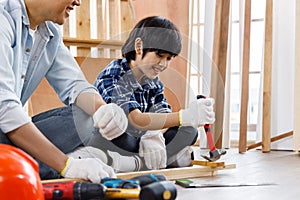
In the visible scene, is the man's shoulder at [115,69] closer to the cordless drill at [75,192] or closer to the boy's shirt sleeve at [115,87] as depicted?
the boy's shirt sleeve at [115,87]

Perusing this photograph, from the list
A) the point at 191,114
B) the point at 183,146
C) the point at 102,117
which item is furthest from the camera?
the point at 183,146

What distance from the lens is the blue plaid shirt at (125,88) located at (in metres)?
1.57

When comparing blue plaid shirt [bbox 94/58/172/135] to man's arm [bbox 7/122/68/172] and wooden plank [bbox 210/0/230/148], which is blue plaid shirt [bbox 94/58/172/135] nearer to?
man's arm [bbox 7/122/68/172]

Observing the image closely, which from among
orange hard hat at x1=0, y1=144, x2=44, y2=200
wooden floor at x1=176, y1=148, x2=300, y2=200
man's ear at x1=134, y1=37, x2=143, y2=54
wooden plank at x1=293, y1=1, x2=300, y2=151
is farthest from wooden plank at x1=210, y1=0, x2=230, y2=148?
orange hard hat at x1=0, y1=144, x2=44, y2=200

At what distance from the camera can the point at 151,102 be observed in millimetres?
1700

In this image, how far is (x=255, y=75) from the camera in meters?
2.96

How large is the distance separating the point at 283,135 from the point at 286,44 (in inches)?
18.5

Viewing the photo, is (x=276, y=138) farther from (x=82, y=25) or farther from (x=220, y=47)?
(x=82, y=25)

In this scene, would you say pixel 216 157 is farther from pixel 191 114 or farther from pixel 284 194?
pixel 284 194

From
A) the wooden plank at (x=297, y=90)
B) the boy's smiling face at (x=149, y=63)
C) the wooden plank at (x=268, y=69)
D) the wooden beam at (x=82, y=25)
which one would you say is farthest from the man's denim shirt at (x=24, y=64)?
the wooden plank at (x=268, y=69)

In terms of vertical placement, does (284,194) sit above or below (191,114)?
below

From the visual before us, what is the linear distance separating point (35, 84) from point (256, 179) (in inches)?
26.3

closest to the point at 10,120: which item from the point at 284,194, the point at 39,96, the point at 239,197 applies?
the point at 239,197

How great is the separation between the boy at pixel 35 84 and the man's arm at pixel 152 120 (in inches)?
5.1
